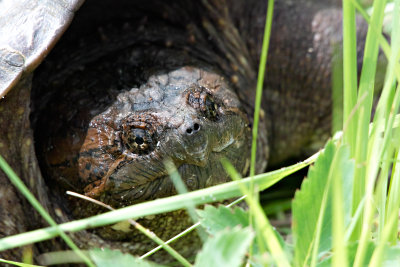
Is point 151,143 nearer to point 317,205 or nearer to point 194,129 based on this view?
point 194,129

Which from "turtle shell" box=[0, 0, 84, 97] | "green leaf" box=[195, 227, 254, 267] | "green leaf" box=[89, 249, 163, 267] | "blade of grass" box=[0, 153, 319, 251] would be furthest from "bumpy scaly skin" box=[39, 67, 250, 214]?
"green leaf" box=[195, 227, 254, 267]

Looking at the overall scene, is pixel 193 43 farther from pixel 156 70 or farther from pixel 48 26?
pixel 48 26

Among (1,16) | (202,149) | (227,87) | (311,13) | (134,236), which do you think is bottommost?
(134,236)

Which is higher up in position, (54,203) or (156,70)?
(156,70)

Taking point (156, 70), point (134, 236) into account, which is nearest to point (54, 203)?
point (134, 236)

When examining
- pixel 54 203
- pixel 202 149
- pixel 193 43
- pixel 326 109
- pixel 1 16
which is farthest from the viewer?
pixel 326 109

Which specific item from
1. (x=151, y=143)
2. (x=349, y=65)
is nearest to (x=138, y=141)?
(x=151, y=143)
